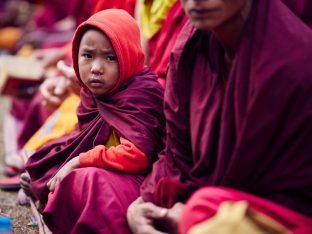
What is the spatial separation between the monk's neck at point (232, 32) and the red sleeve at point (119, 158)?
721 mm

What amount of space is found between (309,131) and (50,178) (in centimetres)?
151

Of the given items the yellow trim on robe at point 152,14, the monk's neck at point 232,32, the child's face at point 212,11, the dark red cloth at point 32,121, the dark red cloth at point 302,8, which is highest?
the child's face at point 212,11

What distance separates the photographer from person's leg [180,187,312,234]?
2521 mm

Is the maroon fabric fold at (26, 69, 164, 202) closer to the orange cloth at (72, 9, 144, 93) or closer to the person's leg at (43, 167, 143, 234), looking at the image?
the orange cloth at (72, 9, 144, 93)

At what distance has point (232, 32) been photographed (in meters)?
2.74

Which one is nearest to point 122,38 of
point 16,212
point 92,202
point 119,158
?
point 119,158

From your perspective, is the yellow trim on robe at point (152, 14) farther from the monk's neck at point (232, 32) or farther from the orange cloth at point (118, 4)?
the monk's neck at point (232, 32)

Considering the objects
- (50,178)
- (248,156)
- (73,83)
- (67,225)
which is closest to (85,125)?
(50,178)

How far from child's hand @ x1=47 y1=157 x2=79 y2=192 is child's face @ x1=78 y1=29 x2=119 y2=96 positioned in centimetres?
36

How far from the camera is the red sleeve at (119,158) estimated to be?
3.25 m

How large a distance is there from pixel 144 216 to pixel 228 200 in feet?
1.57

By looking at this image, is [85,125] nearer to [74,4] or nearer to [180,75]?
[180,75]

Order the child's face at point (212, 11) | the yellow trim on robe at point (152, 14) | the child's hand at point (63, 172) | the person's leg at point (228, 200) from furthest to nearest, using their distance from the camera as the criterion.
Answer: the yellow trim on robe at point (152, 14)
the child's hand at point (63, 172)
the child's face at point (212, 11)
the person's leg at point (228, 200)

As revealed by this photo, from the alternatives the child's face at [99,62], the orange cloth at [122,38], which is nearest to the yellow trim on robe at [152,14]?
the orange cloth at [122,38]
